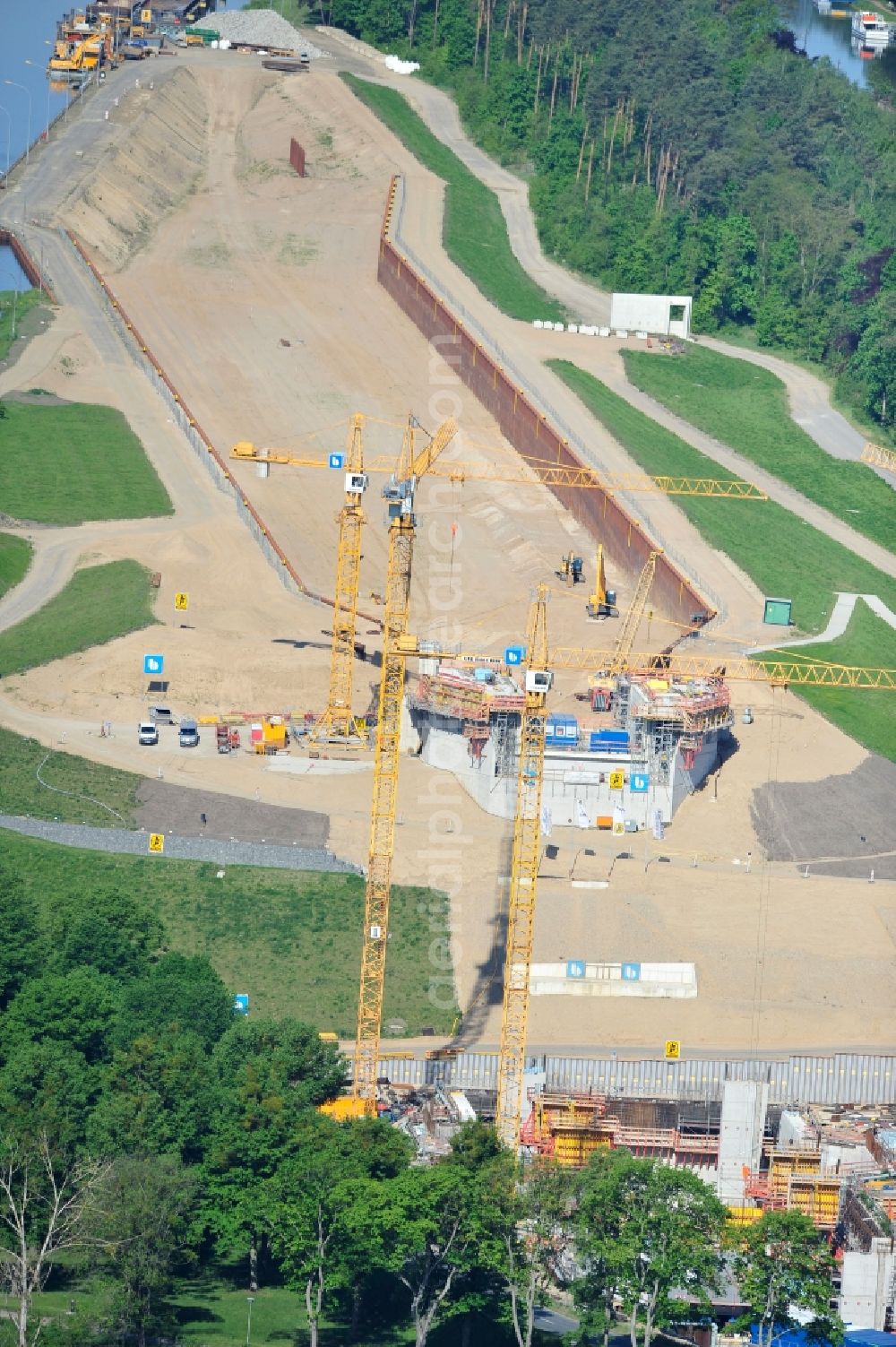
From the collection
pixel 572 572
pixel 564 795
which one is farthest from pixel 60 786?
pixel 572 572

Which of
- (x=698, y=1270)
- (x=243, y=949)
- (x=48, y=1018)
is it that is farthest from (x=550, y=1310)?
(x=243, y=949)

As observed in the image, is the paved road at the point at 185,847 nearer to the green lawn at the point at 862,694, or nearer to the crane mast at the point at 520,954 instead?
the crane mast at the point at 520,954

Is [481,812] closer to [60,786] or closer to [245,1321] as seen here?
[60,786]

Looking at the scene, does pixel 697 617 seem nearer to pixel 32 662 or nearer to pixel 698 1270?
pixel 32 662

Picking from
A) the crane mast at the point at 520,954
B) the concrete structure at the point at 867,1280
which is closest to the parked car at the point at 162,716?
the crane mast at the point at 520,954

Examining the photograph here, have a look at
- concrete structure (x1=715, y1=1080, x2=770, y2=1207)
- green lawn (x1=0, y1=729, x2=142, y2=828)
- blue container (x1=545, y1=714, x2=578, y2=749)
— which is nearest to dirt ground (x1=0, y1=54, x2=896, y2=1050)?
green lawn (x1=0, y1=729, x2=142, y2=828)

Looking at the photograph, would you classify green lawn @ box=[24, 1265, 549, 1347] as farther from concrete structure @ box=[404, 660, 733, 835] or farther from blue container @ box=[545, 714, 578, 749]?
blue container @ box=[545, 714, 578, 749]
